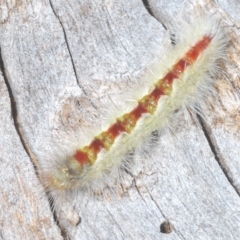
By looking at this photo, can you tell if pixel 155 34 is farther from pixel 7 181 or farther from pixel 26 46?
pixel 7 181

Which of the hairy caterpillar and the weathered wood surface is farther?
the hairy caterpillar

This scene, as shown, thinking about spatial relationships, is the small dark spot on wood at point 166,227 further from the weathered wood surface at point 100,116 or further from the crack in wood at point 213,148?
the crack in wood at point 213,148

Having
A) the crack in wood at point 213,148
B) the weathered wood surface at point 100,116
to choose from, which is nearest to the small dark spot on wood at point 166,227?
the weathered wood surface at point 100,116

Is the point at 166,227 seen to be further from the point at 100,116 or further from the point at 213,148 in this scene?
the point at 100,116

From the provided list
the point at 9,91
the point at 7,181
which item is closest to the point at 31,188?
the point at 7,181

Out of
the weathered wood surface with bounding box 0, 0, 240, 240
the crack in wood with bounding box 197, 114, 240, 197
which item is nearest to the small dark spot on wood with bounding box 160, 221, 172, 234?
the weathered wood surface with bounding box 0, 0, 240, 240

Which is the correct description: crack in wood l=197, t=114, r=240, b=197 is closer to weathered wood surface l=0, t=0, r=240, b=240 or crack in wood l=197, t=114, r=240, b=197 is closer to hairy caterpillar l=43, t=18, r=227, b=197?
weathered wood surface l=0, t=0, r=240, b=240
